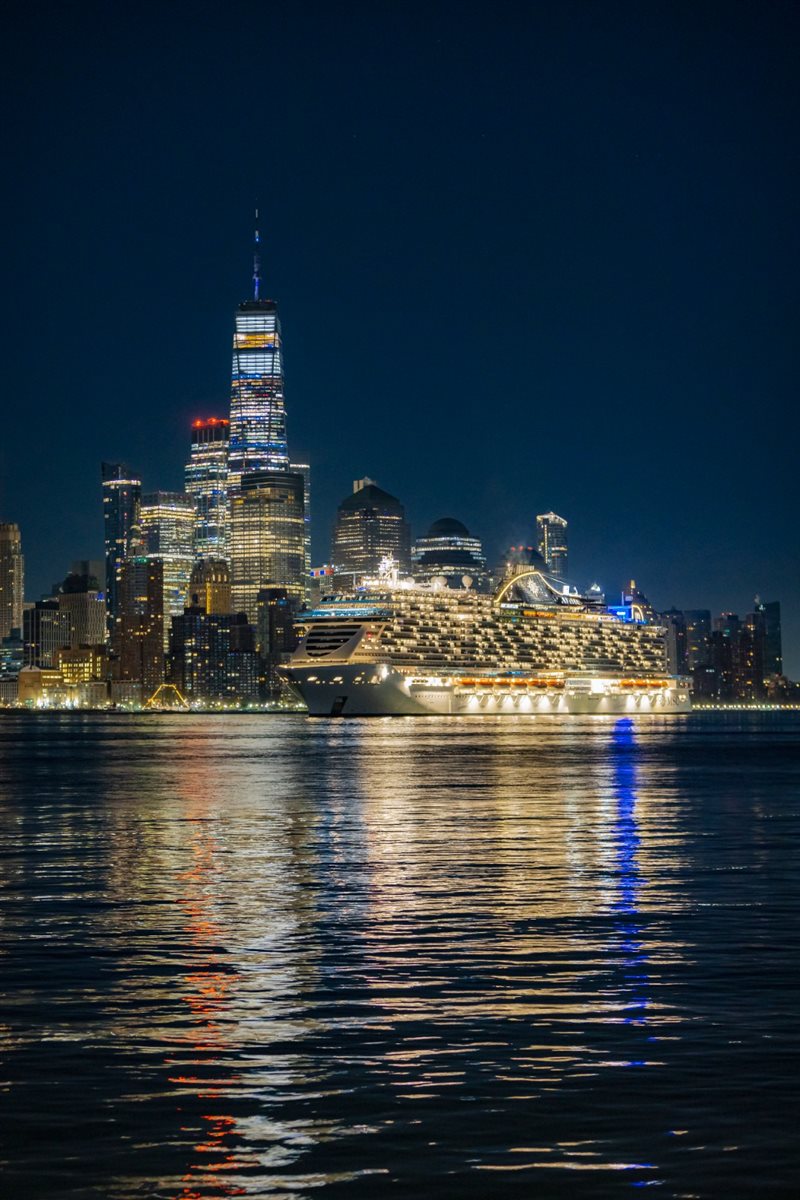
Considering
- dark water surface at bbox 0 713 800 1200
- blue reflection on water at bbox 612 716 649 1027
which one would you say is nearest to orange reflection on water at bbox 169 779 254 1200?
dark water surface at bbox 0 713 800 1200

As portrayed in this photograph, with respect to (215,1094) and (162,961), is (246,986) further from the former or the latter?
(215,1094)

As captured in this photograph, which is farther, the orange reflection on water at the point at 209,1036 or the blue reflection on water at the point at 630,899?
the blue reflection on water at the point at 630,899

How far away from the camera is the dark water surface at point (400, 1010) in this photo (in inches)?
538

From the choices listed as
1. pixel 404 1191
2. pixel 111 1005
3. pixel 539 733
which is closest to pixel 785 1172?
pixel 404 1191

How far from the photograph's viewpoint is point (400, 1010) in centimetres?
2044

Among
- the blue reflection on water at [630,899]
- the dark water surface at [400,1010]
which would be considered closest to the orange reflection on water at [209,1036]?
the dark water surface at [400,1010]

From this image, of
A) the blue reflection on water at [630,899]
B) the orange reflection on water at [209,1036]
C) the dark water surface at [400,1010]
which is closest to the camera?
the orange reflection on water at [209,1036]

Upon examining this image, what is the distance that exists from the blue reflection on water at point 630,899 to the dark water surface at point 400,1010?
3.5 inches

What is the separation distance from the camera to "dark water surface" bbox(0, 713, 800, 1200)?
44.8ft

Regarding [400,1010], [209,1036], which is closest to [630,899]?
[400,1010]

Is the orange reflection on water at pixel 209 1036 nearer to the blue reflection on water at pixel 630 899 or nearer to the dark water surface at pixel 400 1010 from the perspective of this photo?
the dark water surface at pixel 400 1010

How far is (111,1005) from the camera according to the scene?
822 inches

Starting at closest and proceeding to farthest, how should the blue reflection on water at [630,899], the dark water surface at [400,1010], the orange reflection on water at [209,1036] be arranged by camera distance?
the orange reflection on water at [209,1036]
the dark water surface at [400,1010]
the blue reflection on water at [630,899]

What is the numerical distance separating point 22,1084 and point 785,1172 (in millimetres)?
7446
